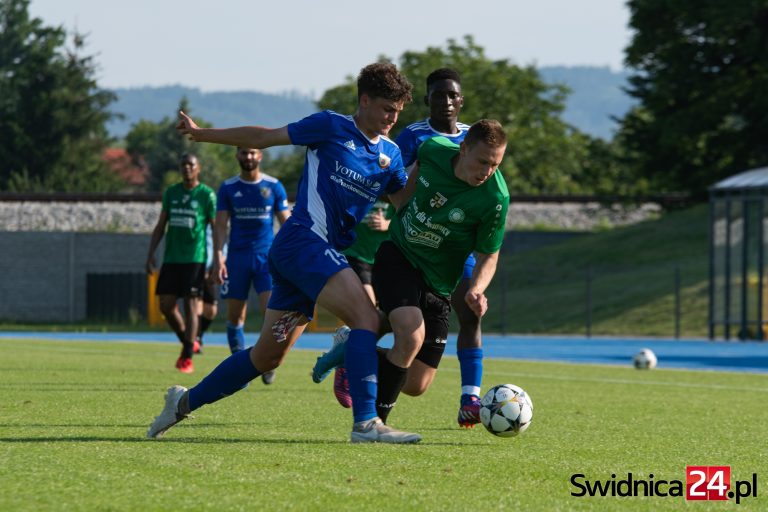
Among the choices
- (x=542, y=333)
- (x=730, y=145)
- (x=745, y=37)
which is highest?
(x=745, y=37)

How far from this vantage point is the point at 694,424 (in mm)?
9180

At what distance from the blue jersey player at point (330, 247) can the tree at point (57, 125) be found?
63.1 meters

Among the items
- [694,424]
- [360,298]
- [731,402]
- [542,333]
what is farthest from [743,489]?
[542,333]

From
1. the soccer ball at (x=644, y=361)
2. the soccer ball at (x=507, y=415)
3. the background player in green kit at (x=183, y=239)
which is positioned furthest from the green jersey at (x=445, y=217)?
the soccer ball at (x=644, y=361)

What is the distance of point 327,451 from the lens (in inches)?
263

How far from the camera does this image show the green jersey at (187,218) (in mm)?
14445

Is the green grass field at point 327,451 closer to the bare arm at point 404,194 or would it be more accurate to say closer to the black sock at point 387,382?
the black sock at point 387,382

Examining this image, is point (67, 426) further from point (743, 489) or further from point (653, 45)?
point (653, 45)

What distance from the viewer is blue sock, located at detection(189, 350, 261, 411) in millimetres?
7320

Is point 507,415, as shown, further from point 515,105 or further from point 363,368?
point 515,105

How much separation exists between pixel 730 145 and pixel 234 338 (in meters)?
33.2

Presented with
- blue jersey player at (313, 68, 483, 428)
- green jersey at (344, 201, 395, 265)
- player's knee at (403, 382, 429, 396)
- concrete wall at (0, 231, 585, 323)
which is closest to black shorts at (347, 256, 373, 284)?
green jersey at (344, 201, 395, 265)

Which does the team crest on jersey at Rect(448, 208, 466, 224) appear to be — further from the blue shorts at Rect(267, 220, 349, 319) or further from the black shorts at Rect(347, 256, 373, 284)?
the black shorts at Rect(347, 256, 373, 284)

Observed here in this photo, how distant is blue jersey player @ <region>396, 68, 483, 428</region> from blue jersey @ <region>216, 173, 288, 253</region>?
3.98m
